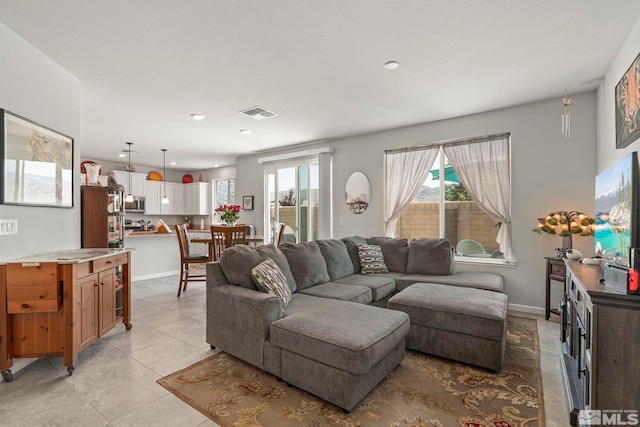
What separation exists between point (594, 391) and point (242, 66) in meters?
3.44

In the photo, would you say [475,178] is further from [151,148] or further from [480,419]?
[151,148]

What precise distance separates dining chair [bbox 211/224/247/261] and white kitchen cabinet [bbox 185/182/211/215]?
4.55 m

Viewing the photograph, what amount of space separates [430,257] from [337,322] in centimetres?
233

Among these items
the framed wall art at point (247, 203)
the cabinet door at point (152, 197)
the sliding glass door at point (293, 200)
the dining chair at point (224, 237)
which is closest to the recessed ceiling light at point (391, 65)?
the dining chair at point (224, 237)

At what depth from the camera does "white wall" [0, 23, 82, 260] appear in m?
2.41

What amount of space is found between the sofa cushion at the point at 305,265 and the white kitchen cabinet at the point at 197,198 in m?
6.25

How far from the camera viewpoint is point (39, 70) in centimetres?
273

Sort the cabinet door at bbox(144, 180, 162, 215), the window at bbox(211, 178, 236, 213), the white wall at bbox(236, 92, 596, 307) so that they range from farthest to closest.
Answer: the window at bbox(211, 178, 236, 213) < the cabinet door at bbox(144, 180, 162, 215) < the white wall at bbox(236, 92, 596, 307)

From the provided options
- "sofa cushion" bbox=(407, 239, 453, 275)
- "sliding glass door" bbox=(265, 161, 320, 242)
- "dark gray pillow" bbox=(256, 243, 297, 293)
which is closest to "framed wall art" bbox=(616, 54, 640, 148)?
"sofa cushion" bbox=(407, 239, 453, 275)

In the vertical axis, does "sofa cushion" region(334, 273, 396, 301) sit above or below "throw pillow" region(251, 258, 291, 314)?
below

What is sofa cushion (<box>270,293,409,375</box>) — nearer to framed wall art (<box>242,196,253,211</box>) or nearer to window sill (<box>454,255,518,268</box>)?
window sill (<box>454,255,518,268</box>)

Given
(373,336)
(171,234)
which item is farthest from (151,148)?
(373,336)

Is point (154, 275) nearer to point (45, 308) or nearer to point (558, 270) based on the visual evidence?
point (45, 308)

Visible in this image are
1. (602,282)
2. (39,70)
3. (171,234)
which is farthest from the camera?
(171,234)
